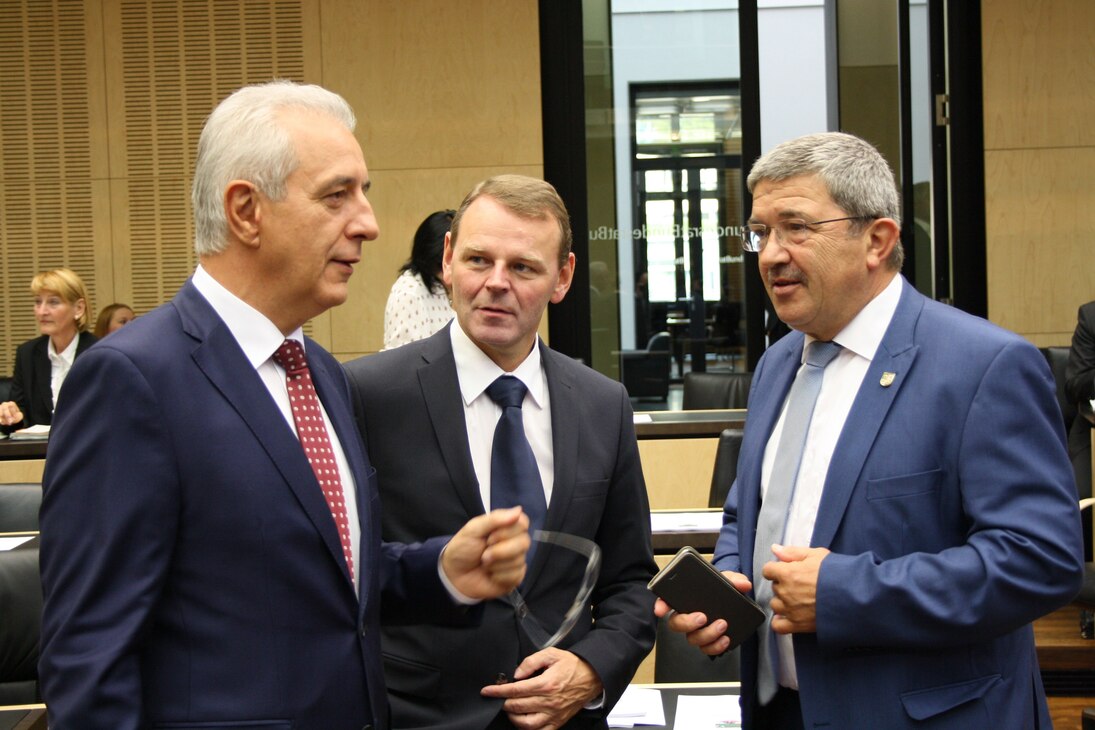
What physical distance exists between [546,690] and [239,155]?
1031 mm

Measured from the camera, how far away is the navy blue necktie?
83.6 inches

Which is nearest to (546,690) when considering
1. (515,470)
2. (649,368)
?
(515,470)

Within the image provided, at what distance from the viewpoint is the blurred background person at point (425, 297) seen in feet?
16.3

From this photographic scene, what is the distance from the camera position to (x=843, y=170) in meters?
2.08

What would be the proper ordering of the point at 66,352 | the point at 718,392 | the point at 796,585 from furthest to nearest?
the point at 66,352 < the point at 718,392 < the point at 796,585

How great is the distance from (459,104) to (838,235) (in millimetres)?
6926

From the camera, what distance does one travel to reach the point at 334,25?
8672 millimetres

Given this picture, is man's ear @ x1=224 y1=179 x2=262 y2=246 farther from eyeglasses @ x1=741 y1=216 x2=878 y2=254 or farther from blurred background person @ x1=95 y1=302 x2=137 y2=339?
blurred background person @ x1=95 y1=302 x2=137 y2=339

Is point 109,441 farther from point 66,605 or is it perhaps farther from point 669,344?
point 669,344

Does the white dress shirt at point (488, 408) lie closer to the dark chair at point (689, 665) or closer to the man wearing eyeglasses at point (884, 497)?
the man wearing eyeglasses at point (884, 497)

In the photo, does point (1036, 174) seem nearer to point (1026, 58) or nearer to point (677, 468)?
point (1026, 58)

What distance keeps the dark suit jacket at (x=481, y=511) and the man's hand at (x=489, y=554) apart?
19 cm

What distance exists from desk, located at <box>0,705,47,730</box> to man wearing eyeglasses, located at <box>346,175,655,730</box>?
0.89 m

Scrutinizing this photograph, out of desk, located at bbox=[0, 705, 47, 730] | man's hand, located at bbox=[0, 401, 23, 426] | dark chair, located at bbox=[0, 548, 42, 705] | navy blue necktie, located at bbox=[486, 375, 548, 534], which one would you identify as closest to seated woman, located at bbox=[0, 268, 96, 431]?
man's hand, located at bbox=[0, 401, 23, 426]
